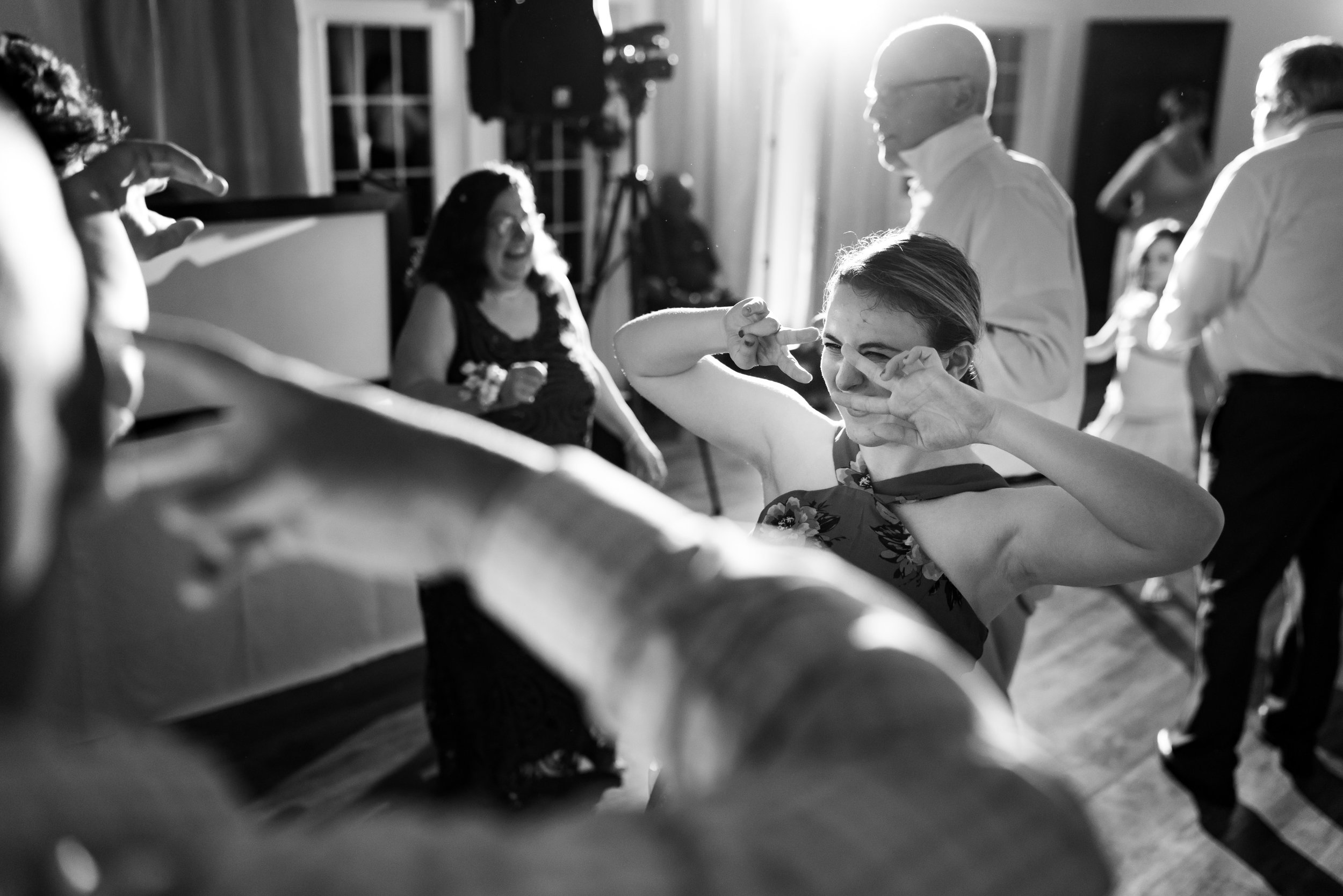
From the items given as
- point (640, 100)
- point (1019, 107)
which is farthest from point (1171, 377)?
point (1019, 107)

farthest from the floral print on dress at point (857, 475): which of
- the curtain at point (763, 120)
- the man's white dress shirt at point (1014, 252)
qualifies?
the curtain at point (763, 120)

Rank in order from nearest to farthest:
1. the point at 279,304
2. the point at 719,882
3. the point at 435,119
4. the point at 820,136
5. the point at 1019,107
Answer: the point at 719,882, the point at 279,304, the point at 435,119, the point at 820,136, the point at 1019,107

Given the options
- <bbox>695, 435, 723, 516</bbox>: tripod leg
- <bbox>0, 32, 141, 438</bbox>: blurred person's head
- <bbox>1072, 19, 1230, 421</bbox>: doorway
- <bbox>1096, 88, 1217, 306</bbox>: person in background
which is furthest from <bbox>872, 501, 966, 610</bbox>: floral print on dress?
<bbox>1072, 19, 1230, 421</bbox>: doorway

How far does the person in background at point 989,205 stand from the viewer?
1536mm

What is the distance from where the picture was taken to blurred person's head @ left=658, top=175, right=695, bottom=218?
5.13 metres

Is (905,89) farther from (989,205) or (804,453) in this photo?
(804,453)

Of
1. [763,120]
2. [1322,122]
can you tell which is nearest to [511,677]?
[1322,122]

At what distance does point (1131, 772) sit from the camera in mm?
2520

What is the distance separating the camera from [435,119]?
4922mm

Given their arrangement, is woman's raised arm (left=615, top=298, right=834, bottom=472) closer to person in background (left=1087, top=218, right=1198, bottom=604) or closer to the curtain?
person in background (left=1087, top=218, right=1198, bottom=604)

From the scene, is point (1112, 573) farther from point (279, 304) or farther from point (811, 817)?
point (279, 304)

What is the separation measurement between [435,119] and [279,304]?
9.84 ft

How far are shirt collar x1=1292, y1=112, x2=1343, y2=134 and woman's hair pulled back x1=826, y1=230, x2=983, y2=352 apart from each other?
1.39m

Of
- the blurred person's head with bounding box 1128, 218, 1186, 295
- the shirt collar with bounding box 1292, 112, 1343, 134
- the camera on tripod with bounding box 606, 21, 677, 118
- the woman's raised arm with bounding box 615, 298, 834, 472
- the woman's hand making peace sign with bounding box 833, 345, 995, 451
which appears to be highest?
the camera on tripod with bounding box 606, 21, 677, 118
